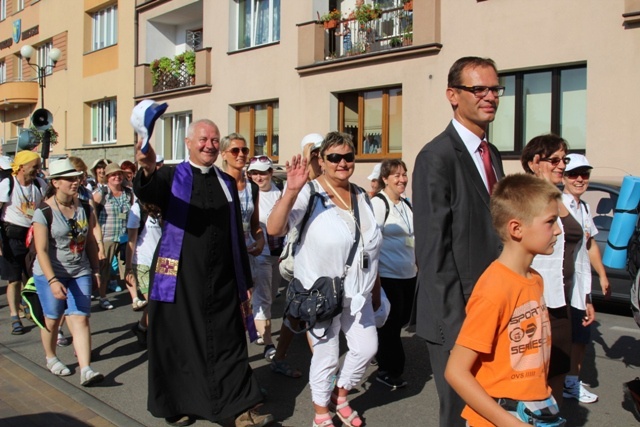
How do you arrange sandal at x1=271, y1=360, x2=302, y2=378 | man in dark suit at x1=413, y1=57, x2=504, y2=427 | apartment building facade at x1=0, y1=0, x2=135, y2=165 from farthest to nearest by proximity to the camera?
apartment building facade at x1=0, y1=0, x2=135, y2=165 < sandal at x1=271, y1=360, x2=302, y2=378 < man in dark suit at x1=413, y1=57, x2=504, y2=427

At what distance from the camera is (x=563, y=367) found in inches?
149

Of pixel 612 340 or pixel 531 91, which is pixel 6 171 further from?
pixel 531 91

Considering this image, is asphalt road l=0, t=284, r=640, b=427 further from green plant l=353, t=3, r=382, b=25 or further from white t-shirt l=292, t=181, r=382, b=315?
green plant l=353, t=3, r=382, b=25

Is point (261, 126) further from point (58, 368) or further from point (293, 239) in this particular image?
point (293, 239)

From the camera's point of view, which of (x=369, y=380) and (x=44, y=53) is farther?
(x=44, y=53)

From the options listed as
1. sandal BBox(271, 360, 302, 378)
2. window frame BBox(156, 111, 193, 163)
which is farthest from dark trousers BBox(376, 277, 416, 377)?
window frame BBox(156, 111, 193, 163)

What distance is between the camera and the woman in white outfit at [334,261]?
4402mm

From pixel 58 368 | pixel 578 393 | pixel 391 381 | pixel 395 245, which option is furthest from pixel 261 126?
pixel 578 393

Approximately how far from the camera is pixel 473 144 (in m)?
3.13

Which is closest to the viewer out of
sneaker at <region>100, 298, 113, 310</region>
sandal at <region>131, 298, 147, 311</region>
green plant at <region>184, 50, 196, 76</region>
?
sandal at <region>131, 298, 147, 311</region>

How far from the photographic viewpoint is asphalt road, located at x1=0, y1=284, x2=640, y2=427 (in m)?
4.94

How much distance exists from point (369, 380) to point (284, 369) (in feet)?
2.48

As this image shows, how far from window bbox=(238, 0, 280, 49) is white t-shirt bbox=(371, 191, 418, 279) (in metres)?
14.6

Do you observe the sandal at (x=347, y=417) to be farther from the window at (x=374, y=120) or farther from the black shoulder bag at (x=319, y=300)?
the window at (x=374, y=120)
